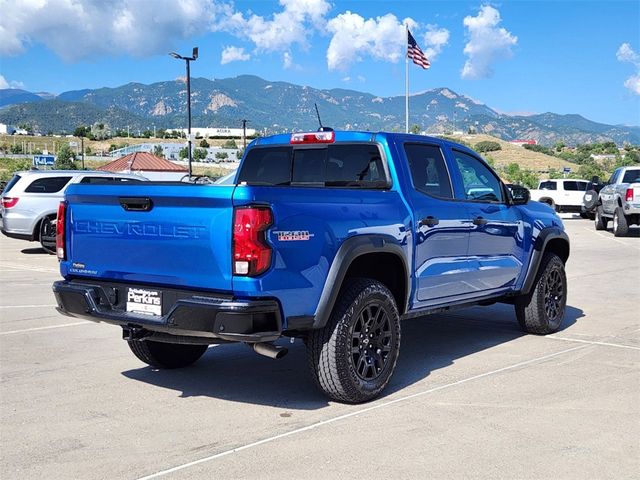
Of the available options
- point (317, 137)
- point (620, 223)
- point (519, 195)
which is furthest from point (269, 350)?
point (620, 223)

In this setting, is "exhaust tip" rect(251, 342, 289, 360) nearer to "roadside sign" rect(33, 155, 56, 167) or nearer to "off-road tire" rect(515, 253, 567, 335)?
"off-road tire" rect(515, 253, 567, 335)

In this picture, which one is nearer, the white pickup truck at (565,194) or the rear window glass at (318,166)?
the rear window glass at (318,166)

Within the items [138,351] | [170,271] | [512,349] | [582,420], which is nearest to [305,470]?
[170,271]

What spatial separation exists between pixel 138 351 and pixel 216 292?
188 centimetres

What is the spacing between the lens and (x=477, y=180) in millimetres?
7039

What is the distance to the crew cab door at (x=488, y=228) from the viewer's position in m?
6.67

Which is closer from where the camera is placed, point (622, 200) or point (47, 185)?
point (47, 185)

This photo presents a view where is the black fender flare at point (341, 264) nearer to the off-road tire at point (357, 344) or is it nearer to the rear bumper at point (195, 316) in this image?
the off-road tire at point (357, 344)

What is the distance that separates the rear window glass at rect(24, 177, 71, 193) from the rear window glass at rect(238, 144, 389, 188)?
432 inches

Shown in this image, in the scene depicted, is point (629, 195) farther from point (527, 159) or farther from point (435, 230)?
point (527, 159)

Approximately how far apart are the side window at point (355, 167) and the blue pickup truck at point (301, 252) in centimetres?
1

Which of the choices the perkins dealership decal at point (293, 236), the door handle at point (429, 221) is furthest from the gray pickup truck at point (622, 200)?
the perkins dealership decal at point (293, 236)

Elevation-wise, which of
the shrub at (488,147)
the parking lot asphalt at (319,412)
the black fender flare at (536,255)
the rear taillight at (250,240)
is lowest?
the parking lot asphalt at (319,412)

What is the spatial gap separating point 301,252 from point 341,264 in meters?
0.39
